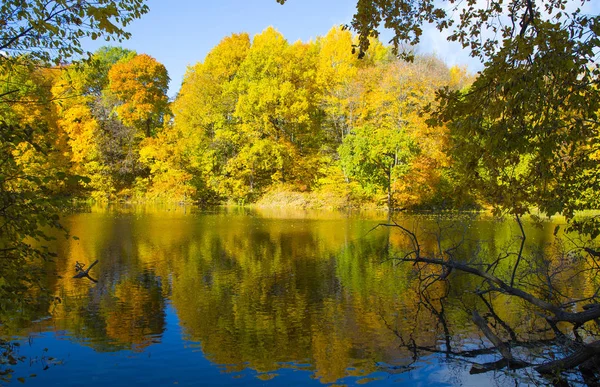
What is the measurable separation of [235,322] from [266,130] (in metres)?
30.0

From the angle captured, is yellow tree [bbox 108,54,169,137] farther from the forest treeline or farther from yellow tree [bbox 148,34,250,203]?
yellow tree [bbox 148,34,250,203]

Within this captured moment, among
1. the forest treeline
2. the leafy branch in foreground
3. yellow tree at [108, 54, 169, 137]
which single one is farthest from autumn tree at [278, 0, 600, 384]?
yellow tree at [108, 54, 169, 137]

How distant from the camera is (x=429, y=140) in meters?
33.2

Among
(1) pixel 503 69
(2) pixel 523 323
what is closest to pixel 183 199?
(2) pixel 523 323

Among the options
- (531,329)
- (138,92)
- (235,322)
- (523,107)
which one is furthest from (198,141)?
(523,107)

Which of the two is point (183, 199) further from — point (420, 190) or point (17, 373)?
point (17, 373)

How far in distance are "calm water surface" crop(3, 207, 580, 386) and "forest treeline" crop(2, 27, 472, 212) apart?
1741 cm

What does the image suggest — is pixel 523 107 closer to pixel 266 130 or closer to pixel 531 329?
pixel 531 329

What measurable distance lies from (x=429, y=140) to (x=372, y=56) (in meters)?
13.3

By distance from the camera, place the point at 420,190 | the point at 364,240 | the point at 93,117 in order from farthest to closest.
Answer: the point at 93,117, the point at 420,190, the point at 364,240

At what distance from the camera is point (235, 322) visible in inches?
360

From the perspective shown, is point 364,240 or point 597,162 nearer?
point 597,162

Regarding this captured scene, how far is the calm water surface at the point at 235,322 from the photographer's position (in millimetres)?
7059

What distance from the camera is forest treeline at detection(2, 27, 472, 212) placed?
33.8 m
